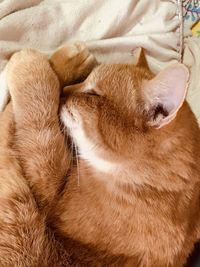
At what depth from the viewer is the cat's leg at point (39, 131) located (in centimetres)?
135

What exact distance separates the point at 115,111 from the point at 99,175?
197 millimetres

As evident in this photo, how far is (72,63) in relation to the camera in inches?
58.4

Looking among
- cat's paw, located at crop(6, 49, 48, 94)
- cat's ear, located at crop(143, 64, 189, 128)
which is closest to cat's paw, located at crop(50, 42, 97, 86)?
cat's paw, located at crop(6, 49, 48, 94)

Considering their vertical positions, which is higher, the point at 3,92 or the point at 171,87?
the point at 171,87

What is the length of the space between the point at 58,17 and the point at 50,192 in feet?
2.25

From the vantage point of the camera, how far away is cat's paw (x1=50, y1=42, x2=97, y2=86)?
148 centimetres

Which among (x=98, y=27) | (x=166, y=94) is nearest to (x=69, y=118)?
(x=166, y=94)

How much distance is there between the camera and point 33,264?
1276 millimetres

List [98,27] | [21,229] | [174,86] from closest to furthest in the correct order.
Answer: [174,86]
[21,229]
[98,27]

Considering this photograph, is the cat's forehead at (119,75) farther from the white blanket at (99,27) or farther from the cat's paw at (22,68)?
the white blanket at (99,27)

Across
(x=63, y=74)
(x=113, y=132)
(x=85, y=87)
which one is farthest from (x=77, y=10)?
(x=113, y=132)

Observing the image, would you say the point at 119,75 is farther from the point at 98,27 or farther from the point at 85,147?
the point at 98,27

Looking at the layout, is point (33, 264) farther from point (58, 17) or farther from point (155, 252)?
point (58, 17)

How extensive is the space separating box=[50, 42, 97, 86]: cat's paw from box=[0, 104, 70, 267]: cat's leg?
30cm
